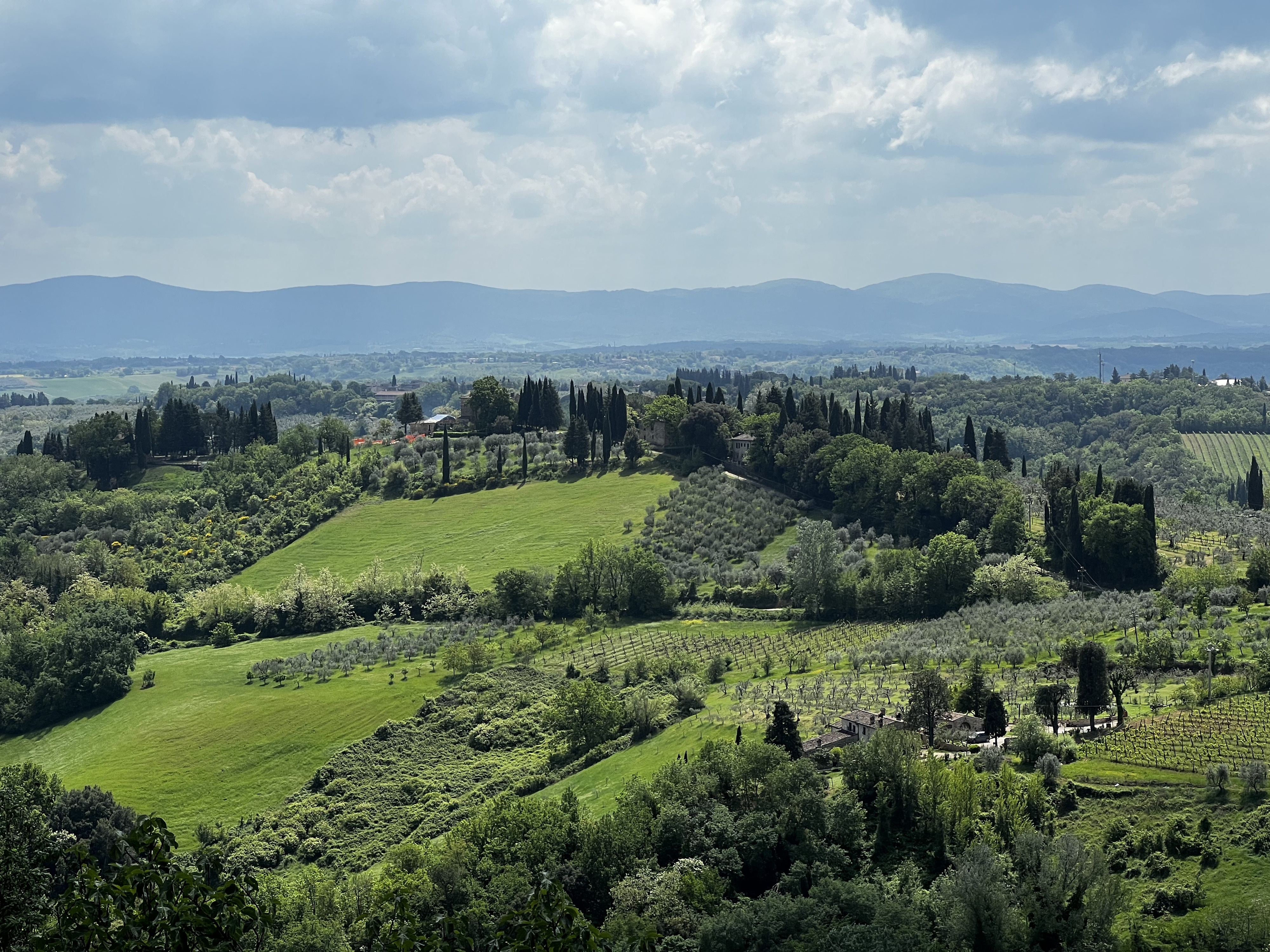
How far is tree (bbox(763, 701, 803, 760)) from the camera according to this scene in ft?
166

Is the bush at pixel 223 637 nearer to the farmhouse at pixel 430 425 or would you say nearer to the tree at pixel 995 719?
the farmhouse at pixel 430 425

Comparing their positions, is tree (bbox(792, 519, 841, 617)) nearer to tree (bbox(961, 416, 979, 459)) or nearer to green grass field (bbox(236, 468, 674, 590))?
green grass field (bbox(236, 468, 674, 590))

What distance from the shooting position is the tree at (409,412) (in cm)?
15350

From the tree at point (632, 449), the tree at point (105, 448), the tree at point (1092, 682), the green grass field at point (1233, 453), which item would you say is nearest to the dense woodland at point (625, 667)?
the tree at point (1092, 682)

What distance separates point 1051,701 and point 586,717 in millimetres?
24688

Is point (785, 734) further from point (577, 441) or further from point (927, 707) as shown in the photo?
point (577, 441)

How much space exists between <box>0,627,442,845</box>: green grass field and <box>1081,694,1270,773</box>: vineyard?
41.1 meters

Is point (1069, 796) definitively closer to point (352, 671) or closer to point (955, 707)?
point (955, 707)

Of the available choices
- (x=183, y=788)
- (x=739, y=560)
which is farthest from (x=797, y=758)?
(x=739, y=560)

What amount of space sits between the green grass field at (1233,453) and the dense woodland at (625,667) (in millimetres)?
32363

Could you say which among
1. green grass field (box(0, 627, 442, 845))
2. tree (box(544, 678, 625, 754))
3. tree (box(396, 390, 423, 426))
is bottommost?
green grass field (box(0, 627, 442, 845))

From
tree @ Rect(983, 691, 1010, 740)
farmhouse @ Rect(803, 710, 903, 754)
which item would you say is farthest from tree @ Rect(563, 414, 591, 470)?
tree @ Rect(983, 691, 1010, 740)

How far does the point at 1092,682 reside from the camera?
5256 cm

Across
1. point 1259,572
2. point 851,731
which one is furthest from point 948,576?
point 851,731
